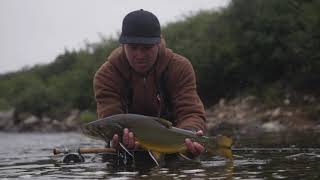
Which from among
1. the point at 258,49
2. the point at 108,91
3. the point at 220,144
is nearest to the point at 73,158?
the point at 108,91

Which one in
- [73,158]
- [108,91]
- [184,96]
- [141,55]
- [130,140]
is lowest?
[73,158]

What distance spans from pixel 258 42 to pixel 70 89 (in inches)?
1089

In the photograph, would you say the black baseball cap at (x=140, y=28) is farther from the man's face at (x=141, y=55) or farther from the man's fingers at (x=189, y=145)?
the man's fingers at (x=189, y=145)

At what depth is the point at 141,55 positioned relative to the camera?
8.89 metres

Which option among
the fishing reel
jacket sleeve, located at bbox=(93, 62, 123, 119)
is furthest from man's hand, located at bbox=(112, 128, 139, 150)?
the fishing reel

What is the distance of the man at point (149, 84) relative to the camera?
8938 millimetres

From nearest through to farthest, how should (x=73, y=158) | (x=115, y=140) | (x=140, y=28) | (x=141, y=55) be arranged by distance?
1. (x=115, y=140)
2. (x=140, y=28)
3. (x=141, y=55)
4. (x=73, y=158)

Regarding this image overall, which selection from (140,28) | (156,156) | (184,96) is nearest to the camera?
(156,156)

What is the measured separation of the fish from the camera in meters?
7.95

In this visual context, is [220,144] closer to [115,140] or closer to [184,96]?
[115,140]

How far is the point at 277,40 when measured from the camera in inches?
1325

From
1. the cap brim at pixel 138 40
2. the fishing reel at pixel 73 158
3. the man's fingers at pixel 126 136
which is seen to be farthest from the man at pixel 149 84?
the fishing reel at pixel 73 158

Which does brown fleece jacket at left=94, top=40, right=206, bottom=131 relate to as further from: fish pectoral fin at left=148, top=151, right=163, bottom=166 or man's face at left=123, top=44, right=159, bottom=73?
fish pectoral fin at left=148, top=151, right=163, bottom=166

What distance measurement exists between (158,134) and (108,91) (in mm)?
1533
